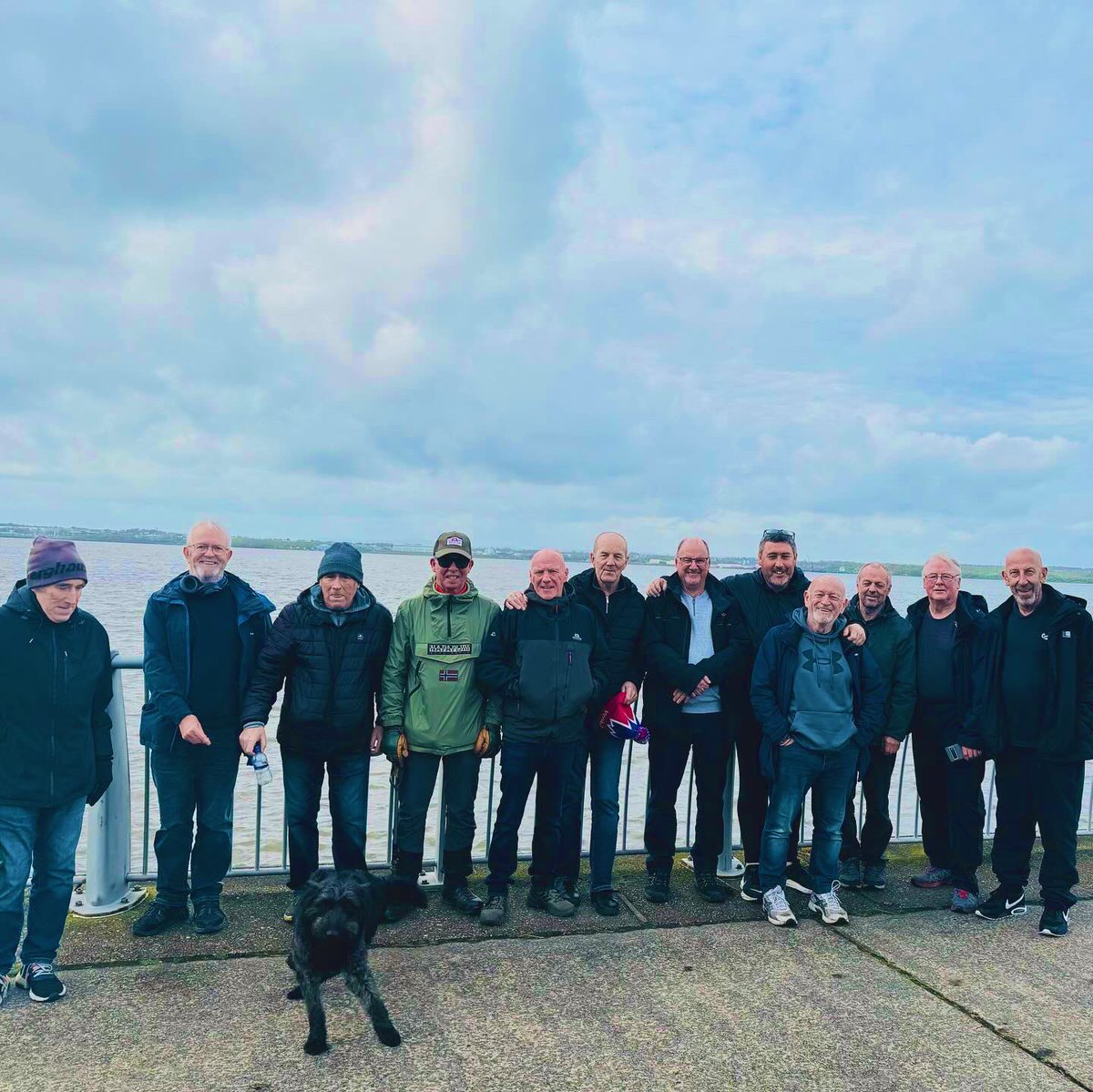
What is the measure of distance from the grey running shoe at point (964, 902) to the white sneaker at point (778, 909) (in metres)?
1.05

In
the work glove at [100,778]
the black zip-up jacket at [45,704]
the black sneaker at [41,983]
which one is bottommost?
the black sneaker at [41,983]

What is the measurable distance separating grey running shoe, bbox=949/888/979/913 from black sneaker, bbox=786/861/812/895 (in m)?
0.82

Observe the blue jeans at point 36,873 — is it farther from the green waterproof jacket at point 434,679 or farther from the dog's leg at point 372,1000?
the green waterproof jacket at point 434,679

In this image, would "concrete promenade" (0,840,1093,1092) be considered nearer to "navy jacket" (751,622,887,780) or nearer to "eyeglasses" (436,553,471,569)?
"navy jacket" (751,622,887,780)

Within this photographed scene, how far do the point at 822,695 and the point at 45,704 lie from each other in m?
3.87

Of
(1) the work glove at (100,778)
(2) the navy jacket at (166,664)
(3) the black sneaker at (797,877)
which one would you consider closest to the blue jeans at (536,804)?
(3) the black sneaker at (797,877)

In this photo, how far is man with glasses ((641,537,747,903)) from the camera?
5.01 metres

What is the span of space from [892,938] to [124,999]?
375cm

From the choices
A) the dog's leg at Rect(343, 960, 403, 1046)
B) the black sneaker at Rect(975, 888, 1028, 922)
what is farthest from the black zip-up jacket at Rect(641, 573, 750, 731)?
the dog's leg at Rect(343, 960, 403, 1046)

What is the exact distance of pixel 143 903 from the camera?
15.2 feet

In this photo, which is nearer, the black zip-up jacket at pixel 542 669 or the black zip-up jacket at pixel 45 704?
the black zip-up jacket at pixel 45 704

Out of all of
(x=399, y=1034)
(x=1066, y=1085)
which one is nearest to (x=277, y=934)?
(x=399, y=1034)

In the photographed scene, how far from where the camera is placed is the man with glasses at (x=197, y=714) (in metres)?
4.32

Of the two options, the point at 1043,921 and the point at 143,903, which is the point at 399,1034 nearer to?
the point at 143,903
